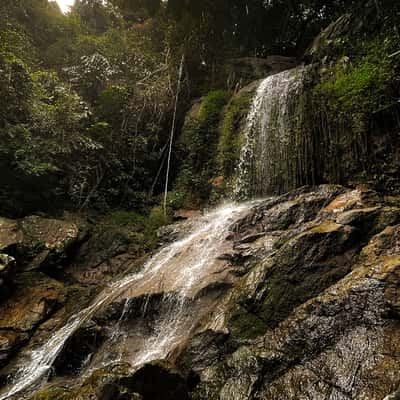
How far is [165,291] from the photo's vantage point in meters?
5.73

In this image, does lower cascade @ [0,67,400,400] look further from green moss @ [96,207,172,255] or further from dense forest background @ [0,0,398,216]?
dense forest background @ [0,0,398,216]

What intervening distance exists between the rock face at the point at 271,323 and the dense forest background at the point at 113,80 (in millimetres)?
4754

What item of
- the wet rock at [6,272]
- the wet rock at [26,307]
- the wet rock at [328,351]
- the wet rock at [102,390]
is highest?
the wet rock at [6,272]

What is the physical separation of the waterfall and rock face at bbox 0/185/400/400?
113 inches

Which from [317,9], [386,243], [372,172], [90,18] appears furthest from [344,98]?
[90,18]

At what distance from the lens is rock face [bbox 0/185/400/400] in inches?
133

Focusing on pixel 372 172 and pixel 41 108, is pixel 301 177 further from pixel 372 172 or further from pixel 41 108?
pixel 41 108

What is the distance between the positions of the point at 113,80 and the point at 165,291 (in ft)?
38.5

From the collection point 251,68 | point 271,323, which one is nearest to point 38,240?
point 271,323

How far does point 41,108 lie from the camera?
1018 cm

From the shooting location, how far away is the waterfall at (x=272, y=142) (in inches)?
383

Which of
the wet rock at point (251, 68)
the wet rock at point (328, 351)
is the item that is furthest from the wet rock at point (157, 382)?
the wet rock at point (251, 68)

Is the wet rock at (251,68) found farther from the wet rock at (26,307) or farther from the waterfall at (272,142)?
the wet rock at (26,307)

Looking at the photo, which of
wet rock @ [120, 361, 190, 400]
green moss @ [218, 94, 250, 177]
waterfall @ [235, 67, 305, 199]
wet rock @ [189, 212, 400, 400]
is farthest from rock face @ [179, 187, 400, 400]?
green moss @ [218, 94, 250, 177]
